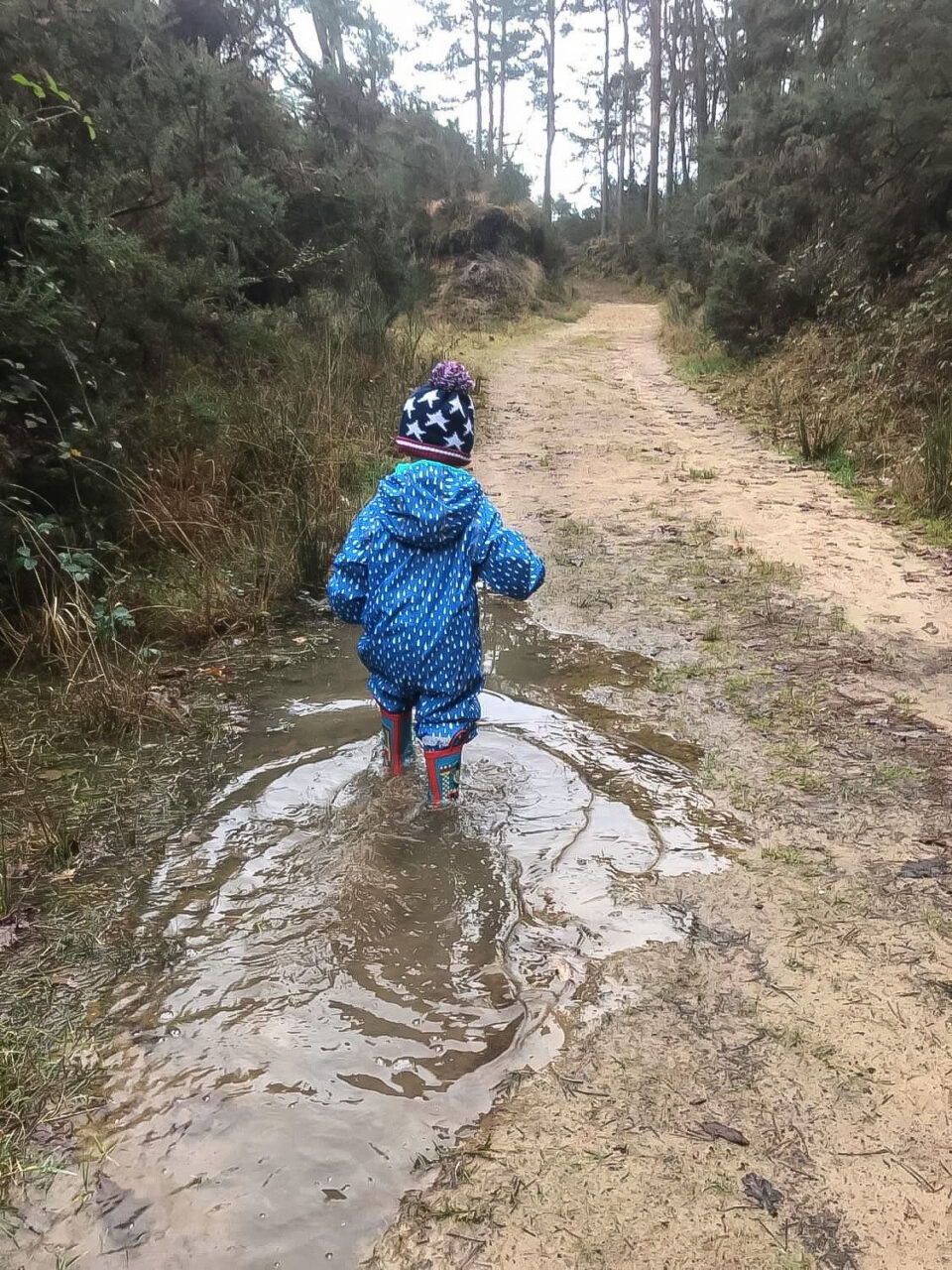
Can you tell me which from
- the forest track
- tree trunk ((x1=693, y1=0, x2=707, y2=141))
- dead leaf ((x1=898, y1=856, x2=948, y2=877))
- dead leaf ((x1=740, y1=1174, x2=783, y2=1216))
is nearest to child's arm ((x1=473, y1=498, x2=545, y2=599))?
the forest track

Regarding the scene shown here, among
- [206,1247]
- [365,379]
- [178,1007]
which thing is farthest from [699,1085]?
[365,379]

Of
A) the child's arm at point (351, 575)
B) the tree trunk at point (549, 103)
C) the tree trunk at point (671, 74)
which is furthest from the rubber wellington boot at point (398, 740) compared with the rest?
the tree trunk at point (549, 103)

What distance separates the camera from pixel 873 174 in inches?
439

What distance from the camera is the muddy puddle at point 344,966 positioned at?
168cm

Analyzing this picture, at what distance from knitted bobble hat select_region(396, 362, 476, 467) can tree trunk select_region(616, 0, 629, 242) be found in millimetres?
35570

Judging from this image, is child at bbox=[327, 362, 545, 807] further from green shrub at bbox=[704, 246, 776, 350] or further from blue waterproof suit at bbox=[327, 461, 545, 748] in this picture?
green shrub at bbox=[704, 246, 776, 350]

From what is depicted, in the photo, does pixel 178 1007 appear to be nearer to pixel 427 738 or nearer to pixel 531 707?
pixel 427 738

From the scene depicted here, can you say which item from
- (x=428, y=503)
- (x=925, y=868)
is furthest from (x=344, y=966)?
(x=925, y=868)

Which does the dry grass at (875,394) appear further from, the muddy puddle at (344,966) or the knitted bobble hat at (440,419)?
the knitted bobble hat at (440,419)

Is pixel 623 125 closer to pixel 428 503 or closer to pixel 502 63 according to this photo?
pixel 502 63

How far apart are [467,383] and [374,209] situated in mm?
10158

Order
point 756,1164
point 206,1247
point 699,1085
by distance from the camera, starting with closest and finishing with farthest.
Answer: point 206,1247 → point 756,1164 → point 699,1085

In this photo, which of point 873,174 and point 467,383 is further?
point 873,174

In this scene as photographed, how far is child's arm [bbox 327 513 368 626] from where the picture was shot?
2.87m
